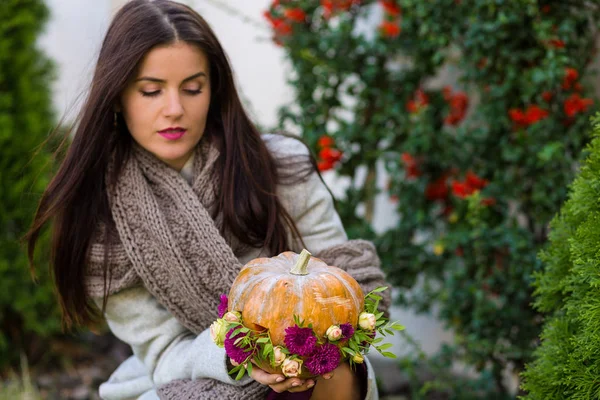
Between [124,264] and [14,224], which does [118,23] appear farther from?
[14,224]

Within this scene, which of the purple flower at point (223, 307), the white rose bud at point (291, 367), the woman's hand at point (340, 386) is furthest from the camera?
the woman's hand at point (340, 386)

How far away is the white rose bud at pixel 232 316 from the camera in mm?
1788

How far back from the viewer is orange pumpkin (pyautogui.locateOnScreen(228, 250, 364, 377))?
1752mm

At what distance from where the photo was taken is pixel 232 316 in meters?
1.79

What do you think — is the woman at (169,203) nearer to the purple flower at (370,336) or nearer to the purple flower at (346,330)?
the purple flower at (370,336)

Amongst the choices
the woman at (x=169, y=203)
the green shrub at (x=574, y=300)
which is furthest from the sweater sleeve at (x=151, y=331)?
the green shrub at (x=574, y=300)

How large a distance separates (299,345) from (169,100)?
3.00 feet

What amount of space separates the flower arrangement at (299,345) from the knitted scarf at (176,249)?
17.4 inches

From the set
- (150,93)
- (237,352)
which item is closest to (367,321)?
(237,352)

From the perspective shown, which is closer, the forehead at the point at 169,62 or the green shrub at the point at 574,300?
the green shrub at the point at 574,300

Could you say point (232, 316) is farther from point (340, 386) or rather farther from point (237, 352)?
point (340, 386)

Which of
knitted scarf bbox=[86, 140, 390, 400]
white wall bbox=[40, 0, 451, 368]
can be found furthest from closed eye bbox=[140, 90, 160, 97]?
white wall bbox=[40, 0, 451, 368]

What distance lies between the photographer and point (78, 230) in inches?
94.7

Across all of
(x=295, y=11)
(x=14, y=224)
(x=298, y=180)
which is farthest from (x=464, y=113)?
(x=14, y=224)
